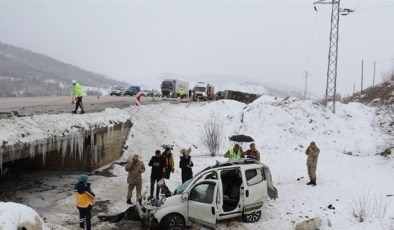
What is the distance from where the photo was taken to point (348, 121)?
32781mm

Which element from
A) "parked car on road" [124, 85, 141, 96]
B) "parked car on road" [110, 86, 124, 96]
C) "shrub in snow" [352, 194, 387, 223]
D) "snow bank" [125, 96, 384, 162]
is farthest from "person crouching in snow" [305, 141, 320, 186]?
"parked car on road" [110, 86, 124, 96]

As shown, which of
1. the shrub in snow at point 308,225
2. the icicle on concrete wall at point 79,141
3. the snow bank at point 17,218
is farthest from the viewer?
the icicle on concrete wall at point 79,141

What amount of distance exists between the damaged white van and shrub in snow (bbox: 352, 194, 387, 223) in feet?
9.76

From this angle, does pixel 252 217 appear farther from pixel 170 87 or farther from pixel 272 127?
pixel 170 87

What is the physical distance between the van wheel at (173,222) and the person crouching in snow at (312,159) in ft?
25.8

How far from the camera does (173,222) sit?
1242cm

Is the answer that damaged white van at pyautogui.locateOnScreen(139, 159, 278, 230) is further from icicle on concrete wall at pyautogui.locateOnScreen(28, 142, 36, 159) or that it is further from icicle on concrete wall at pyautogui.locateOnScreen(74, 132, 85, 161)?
icicle on concrete wall at pyautogui.locateOnScreen(74, 132, 85, 161)

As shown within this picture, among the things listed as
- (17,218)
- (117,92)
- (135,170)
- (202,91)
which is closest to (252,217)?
(135,170)

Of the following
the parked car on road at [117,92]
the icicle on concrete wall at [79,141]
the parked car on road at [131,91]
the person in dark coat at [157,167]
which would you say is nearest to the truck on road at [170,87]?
the parked car on road at [131,91]

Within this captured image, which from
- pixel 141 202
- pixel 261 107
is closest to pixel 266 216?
pixel 141 202

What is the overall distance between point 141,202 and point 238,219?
3.17 meters

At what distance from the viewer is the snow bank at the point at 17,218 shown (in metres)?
7.95

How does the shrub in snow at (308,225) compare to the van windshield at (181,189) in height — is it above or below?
below

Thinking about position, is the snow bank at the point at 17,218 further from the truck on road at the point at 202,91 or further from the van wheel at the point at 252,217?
the truck on road at the point at 202,91
